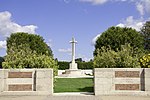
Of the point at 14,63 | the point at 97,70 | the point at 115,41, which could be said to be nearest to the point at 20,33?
the point at 115,41

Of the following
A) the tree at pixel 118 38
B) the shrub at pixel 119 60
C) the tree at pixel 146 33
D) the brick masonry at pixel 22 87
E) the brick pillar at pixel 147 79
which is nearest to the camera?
the brick pillar at pixel 147 79

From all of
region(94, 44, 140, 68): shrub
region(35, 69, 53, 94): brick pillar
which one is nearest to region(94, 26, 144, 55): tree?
region(94, 44, 140, 68): shrub

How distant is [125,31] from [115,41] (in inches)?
145

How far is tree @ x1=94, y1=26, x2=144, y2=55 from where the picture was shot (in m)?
51.7

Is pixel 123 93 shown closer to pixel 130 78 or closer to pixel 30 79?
pixel 130 78

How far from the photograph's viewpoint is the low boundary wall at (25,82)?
16188mm

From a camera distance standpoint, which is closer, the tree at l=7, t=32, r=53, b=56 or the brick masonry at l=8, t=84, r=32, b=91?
the brick masonry at l=8, t=84, r=32, b=91

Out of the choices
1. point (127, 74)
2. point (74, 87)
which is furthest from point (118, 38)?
point (127, 74)

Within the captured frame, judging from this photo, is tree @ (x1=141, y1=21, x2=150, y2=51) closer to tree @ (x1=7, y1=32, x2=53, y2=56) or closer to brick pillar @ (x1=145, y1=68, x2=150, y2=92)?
tree @ (x1=7, y1=32, x2=53, y2=56)

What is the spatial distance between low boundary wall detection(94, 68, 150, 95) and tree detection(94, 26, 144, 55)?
115 feet

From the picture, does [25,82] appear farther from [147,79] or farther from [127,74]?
[147,79]

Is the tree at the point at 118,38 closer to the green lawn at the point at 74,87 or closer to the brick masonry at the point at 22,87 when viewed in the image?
the green lawn at the point at 74,87

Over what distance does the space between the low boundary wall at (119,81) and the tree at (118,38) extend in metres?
Answer: 34.9

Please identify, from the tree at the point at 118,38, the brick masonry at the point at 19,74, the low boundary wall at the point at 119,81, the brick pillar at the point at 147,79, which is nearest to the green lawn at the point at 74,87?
the brick masonry at the point at 19,74
